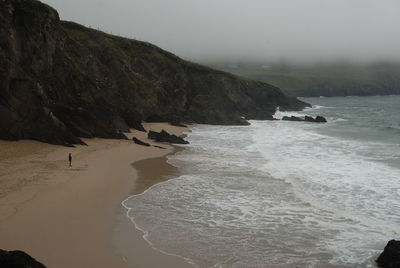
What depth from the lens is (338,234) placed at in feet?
51.4

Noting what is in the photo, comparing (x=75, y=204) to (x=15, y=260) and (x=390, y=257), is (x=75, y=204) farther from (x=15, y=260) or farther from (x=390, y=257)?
(x=390, y=257)

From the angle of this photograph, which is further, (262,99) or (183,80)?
(262,99)

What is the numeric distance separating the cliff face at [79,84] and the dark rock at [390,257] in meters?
24.6

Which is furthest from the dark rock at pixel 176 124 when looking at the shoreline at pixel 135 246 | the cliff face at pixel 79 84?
the shoreline at pixel 135 246

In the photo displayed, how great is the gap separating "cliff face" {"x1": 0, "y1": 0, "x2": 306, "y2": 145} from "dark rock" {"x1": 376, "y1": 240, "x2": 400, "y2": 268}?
2456cm

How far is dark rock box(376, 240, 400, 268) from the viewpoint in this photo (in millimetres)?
12195

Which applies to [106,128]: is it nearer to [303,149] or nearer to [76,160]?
[76,160]

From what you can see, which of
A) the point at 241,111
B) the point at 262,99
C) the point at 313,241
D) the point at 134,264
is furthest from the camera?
the point at 262,99

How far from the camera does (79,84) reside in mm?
41125

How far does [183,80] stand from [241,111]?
530 inches

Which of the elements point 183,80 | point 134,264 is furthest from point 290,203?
point 183,80

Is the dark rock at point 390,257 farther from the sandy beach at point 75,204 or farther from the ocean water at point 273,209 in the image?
the sandy beach at point 75,204

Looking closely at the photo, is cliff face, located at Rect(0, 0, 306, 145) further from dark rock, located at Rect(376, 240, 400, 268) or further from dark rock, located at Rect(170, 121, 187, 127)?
dark rock, located at Rect(376, 240, 400, 268)

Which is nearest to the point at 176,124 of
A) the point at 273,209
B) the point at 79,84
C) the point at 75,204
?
the point at 79,84
